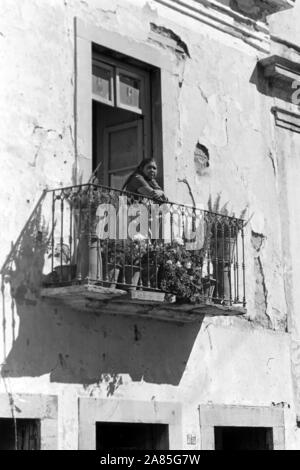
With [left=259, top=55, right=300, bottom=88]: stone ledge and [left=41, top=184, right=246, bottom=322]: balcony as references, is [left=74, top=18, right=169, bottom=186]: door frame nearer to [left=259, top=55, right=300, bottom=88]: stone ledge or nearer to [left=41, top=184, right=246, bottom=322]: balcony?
[left=41, top=184, right=246, bottom=322]: balcony

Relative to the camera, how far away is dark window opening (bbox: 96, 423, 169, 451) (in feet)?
33.0

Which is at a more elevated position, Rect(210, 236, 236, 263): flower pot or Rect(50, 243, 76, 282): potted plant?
A: Rect(210, 236, 236, 263): flower pot

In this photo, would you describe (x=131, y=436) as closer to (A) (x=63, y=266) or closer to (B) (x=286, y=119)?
(A) (x=63, y=266)

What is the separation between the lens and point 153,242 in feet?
32.1

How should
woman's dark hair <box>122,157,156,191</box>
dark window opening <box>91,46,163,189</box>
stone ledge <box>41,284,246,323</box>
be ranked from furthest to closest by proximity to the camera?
dark window opening <box>91,46,163,189</box>, woman's dark hair <box>122,157,156,191</box>, stone ledge <box>41,284,246,323</box>

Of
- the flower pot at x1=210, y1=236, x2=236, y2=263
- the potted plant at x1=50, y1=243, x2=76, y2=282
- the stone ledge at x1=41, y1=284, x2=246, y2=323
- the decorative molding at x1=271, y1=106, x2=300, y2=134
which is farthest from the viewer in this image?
the decorative molding at x1=271, y1=106, x2=300, y2=134

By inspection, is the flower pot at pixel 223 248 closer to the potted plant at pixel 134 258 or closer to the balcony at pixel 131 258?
the balcony at pixel 131 258

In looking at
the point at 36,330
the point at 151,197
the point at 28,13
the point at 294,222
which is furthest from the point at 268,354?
the point at 28,13

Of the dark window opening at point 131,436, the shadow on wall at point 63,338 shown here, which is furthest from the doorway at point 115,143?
the dark window opening at point 131,436

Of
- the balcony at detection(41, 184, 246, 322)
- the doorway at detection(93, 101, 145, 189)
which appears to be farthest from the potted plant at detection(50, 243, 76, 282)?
the doorway at detection(93, 101, 145, 189)

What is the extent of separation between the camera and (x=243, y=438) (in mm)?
11250

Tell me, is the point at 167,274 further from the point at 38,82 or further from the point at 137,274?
the point at 38,82

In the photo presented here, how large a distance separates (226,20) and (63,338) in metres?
4.22

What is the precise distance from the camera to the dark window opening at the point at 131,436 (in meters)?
10.1
